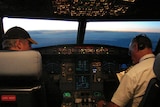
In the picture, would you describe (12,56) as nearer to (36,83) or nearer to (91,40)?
(36,83)

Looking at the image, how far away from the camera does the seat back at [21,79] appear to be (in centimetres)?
200

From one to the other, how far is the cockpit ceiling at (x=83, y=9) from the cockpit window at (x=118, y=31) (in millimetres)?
401

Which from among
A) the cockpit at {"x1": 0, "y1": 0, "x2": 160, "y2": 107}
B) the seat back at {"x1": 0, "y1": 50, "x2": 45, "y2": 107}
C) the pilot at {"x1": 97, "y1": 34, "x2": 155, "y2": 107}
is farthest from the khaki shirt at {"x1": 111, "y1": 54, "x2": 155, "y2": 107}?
the cockpit at {"x1": 0, "y1": 0, "x2": 160, "y2": 107}

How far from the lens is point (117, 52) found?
461 cm

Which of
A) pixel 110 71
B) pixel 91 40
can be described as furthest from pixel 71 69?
pixel 91 40

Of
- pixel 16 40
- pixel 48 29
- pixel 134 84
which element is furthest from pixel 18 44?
pixel 48 29

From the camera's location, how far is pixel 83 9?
160 inches

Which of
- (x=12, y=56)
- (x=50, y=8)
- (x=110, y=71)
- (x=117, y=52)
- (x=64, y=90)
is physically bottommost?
(x=64, y=90)

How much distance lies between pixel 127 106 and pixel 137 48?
0.56 metres

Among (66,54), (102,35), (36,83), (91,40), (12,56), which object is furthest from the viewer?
(102,35)

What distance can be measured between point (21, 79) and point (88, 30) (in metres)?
3.22

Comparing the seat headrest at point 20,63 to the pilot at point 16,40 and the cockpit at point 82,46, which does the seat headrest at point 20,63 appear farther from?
the cockpit at point 82,46

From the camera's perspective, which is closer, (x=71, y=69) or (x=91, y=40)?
(x=71, y=69)

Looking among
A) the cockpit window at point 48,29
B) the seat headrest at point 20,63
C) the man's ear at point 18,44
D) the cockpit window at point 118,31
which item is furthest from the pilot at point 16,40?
the cockpit window at point 118,31
